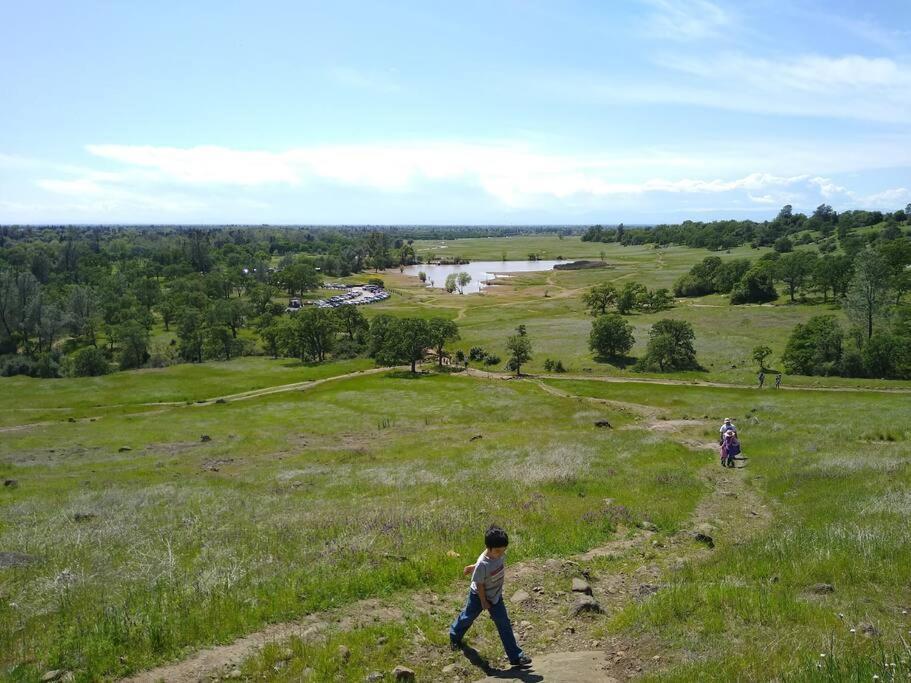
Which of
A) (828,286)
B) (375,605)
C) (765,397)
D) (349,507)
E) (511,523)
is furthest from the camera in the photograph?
(828,286)

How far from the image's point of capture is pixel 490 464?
31188 mm

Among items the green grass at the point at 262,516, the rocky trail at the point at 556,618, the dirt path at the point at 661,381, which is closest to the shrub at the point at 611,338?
the dirt path at the point at 661,381

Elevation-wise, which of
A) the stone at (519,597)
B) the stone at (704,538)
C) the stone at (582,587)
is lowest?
the stone at (704,538)

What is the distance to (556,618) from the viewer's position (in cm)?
1277

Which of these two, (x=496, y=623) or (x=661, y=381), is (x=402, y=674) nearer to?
(x=496, y=623)

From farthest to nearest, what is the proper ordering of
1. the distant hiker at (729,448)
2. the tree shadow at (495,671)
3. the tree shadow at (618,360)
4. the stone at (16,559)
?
the tree shadow at (618,360)
the distant hiker at (729,448)
the stone at (16,559)
the tree shadow at (495,671)

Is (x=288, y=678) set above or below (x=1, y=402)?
above

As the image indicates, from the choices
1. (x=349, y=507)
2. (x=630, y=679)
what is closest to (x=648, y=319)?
(x=349, y=507)

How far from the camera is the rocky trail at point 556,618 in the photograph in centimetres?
1045

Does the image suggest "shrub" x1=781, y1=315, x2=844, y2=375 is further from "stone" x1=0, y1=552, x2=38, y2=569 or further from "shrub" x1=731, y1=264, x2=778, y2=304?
"stone" x1=0, y1=552, x2=38, y2=569

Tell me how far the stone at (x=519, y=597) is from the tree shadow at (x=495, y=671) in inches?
93.2

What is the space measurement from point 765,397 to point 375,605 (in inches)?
2206

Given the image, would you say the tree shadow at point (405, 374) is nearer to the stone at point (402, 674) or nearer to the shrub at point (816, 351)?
the shrub at point (816, 351)

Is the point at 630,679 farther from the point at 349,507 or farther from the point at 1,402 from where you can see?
the point at 1,402
